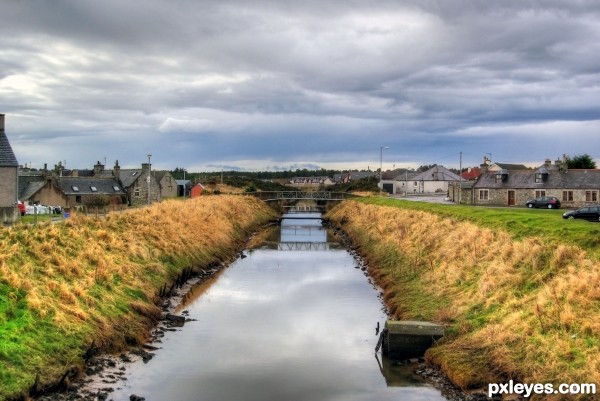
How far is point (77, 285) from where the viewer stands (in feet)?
80.5

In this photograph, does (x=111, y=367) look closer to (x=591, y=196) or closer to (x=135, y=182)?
(x=591, y=196)

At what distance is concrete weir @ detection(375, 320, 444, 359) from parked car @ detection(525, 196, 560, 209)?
181 feet

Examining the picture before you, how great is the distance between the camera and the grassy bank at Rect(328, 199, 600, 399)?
1727 centimetres

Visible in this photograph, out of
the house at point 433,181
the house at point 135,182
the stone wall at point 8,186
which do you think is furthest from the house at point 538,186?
the stone wall at point 8,186

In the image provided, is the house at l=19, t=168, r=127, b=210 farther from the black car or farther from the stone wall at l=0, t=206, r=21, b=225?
the black car

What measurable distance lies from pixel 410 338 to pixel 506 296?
4191 mm

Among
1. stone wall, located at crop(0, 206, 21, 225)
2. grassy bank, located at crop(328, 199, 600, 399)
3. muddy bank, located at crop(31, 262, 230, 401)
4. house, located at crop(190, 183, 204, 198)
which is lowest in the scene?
muddy bank, located at crop(31, 262, 230, 401)

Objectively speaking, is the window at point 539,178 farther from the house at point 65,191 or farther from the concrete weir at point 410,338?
the concrete weir at point 410,338

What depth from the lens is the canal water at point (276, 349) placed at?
19016 mm

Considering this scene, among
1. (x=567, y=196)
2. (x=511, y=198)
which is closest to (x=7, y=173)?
(x=511, y=198)

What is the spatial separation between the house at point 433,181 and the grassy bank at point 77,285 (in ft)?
339

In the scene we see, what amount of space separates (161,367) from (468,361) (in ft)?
35.0

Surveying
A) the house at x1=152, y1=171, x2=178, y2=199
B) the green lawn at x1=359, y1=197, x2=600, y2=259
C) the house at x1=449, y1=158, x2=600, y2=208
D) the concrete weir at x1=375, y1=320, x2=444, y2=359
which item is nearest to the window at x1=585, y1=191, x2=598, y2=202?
the house at x1=449, y1=158, x2=600, y2=208

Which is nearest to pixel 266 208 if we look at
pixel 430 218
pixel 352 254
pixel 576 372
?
pixel 352 254
